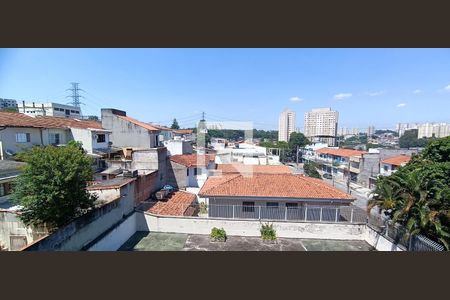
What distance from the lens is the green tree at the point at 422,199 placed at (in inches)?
332

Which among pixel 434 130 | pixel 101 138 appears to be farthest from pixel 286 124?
pixel 101 138

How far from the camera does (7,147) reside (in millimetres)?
14945

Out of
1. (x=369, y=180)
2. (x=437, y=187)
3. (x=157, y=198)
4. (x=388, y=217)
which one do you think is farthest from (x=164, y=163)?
(x=369, y=180)

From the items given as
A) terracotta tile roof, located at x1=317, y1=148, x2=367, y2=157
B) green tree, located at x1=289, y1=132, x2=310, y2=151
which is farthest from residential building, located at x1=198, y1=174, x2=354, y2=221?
green tree, located at x1=289, y1=132, x2=310, y2=151

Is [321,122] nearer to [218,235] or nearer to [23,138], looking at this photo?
[218,235]

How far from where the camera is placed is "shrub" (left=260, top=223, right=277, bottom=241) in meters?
11.6

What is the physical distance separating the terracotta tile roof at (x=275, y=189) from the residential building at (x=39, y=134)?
11.9 m

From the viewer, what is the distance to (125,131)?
21203mm

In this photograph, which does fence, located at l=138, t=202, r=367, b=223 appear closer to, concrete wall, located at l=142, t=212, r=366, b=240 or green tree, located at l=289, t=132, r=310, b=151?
concrete wall, located at l=142, t=212, r=366, b=240

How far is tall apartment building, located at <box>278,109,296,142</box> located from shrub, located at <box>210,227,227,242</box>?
75.2 meters

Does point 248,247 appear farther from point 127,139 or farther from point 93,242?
point 127,139

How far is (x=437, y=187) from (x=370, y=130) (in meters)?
164

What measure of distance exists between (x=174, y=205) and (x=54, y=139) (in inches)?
480

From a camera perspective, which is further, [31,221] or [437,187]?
[437,187]
